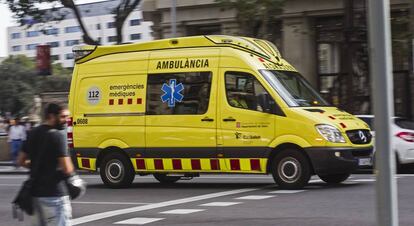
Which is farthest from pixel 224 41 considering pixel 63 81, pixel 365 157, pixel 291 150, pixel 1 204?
pixel 63 81

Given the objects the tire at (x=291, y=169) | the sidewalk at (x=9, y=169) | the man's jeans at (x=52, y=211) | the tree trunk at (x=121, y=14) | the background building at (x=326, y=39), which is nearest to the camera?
the man's jeans at (x=52, y=211)

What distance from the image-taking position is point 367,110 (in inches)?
938

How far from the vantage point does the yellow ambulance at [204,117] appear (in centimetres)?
1219

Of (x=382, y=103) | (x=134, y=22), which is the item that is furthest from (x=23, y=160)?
(x=134, y=22)

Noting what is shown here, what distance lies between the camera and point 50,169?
5824 mm

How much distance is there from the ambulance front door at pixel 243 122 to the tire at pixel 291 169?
A: 0.84 feet

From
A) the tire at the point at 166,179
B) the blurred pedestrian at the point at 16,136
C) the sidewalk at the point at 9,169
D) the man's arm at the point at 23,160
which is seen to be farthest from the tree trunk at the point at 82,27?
the man's arm at the point at 23,160

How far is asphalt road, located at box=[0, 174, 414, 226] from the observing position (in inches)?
367

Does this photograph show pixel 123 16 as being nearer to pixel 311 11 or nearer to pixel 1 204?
pixel 311 11

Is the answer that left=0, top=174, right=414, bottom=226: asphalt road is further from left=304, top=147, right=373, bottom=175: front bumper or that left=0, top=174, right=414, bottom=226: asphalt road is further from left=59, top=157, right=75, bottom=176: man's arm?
left=59, top=157, right=75, bottom=176: man's arm

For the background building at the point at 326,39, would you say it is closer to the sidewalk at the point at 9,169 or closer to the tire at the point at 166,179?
the sidewalk at the point at 9,169

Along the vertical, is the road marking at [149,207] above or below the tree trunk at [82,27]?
below

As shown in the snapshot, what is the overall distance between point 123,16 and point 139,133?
12.3 metres

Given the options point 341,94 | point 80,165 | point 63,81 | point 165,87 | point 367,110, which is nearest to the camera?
point 165,87
